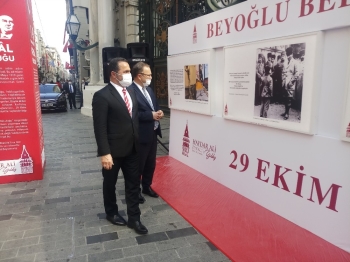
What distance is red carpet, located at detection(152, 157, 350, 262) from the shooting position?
8.24 feet

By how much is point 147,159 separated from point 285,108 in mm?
1890

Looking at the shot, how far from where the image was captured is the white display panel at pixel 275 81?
2.66 meters

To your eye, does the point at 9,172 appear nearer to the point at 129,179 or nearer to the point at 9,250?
the point at 9,250

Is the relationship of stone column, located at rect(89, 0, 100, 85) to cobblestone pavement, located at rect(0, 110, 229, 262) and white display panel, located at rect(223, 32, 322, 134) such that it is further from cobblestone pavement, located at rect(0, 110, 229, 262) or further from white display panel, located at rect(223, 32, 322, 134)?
white display panel, located at rect(223, 32, 322, 134)

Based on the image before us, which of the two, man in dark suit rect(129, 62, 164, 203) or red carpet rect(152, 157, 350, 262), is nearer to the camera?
red carpet rect(152, 157, 350, 262)

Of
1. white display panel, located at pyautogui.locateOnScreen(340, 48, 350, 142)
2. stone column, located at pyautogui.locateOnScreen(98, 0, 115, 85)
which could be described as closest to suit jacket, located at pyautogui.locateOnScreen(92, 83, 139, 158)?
white display panel, located at pyautogui.locateOnScreen(340, 48, 350, 142)

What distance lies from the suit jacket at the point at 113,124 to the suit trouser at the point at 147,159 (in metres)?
0.69

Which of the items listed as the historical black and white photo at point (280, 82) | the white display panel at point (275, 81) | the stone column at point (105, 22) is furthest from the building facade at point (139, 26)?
the historical black and white photo at point (280, 82)

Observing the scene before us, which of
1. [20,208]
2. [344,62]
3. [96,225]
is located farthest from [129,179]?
[344,62]

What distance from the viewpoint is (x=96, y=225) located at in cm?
315

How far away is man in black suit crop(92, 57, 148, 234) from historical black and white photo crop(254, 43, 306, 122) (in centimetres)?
144

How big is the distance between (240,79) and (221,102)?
1.86ft

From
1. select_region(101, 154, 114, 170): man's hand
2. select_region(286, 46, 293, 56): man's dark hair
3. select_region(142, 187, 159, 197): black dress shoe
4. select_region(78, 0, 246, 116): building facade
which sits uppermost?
select_region(78, 0, 246, 116): building facade

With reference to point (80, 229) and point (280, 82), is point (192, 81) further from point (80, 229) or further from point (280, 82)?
point (80, 229)
